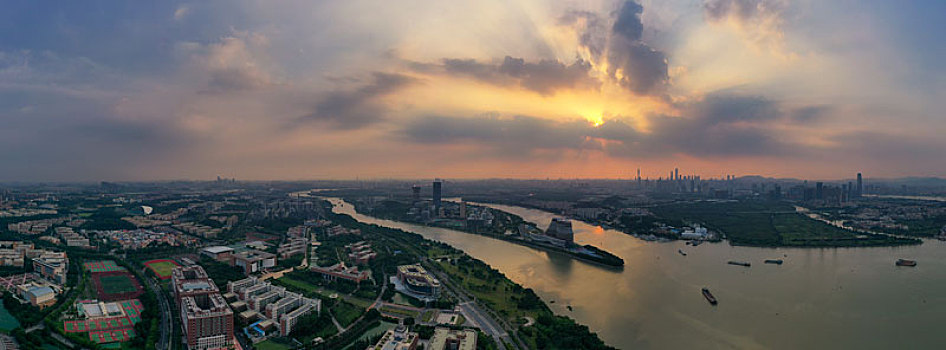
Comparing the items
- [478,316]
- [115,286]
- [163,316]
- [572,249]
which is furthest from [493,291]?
[115,286]

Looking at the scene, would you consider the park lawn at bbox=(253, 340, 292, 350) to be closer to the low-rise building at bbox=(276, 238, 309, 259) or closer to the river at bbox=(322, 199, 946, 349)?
the river at bbox=(322, 199, 946, 349)

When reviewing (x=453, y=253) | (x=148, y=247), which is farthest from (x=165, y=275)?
(x=453, y=253)

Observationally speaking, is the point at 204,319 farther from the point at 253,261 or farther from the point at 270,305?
the point at 253,261

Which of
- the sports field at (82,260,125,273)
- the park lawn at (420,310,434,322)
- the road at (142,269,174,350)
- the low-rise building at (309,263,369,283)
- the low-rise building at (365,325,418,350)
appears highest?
the low-rise building at (309,263,369,283)

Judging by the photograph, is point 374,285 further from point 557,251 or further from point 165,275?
point 557,251

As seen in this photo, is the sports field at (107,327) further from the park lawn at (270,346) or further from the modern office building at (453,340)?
the modern office building at (453,340)

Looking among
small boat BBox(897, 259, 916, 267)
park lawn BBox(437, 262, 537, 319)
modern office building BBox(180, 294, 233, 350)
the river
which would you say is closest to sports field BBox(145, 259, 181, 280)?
modern office building BBox(180, 294, 233, 350)

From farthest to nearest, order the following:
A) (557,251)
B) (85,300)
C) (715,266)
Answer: (557,251) < (715,266) < (85,300)
